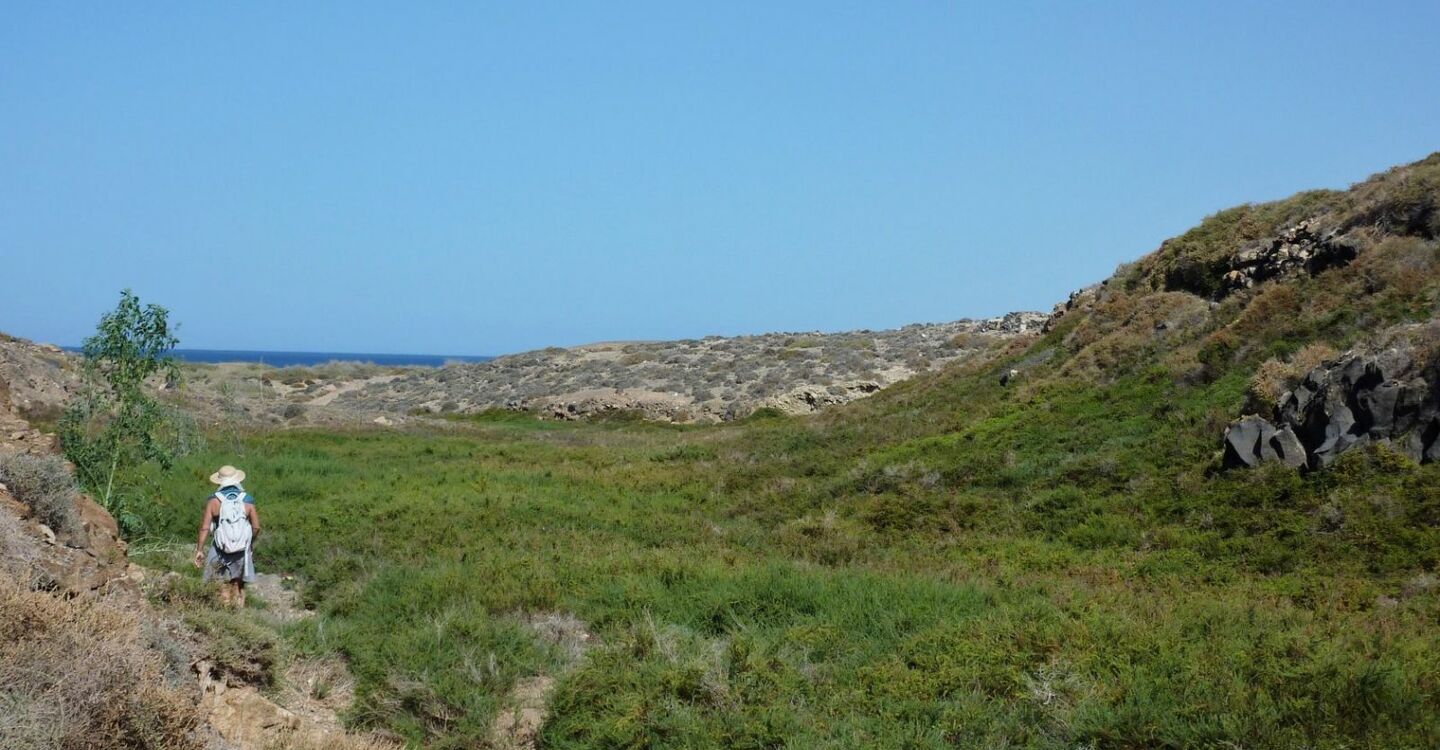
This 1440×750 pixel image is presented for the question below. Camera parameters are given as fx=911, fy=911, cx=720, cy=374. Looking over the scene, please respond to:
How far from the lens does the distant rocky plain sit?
39.7 metres

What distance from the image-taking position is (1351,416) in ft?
43.8

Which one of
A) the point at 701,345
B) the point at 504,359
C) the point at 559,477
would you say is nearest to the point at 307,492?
the point at 559,477

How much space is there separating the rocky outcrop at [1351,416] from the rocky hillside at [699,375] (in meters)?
24.1

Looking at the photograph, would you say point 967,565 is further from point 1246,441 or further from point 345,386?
point 345,386

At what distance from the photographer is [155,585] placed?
899 centimetres

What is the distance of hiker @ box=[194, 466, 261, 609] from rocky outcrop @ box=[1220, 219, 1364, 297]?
21.4m

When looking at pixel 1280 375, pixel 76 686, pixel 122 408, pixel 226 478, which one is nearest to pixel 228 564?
pixel 226 478

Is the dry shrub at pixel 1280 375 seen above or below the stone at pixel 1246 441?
above

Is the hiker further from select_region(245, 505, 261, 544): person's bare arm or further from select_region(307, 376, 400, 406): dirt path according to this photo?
select_region(307, 376, 400, 406): dirt path

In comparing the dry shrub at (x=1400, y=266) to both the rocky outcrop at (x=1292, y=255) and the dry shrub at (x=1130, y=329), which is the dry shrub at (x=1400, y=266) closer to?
the rocky outcrop at (x=1292, y=255)

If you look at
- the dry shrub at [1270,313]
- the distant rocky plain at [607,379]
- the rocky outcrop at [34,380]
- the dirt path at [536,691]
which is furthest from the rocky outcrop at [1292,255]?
the rocky outcrop at [34,380]

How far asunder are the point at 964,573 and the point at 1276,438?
5.95 m

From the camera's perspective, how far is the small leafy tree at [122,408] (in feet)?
43.6

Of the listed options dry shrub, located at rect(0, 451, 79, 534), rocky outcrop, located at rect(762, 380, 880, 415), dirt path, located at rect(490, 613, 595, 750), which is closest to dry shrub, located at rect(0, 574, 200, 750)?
dirt path, located at rect(490, 613, 595, 750)
